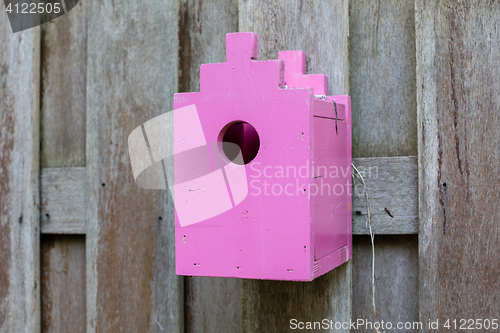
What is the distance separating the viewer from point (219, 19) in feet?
5.30

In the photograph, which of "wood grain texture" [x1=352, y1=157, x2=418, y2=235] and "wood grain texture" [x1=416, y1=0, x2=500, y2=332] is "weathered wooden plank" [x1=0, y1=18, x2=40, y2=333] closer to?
"wood grain texture" [x1=352, y1=157, x2=418, y2=235]

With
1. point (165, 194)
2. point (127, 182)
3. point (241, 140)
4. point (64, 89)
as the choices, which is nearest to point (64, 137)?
point (64, 89)

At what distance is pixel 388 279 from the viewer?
4.87 ft

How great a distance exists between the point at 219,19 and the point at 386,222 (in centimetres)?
76

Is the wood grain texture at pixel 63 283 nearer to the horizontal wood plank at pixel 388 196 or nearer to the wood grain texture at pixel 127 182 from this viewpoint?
the wood grain texture at pixel 127 182

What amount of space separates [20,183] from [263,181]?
3.14ft

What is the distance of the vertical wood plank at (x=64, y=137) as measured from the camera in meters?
1.76

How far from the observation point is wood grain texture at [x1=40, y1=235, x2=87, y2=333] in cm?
176

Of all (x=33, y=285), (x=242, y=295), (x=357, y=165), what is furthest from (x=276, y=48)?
(x=33, y=285)

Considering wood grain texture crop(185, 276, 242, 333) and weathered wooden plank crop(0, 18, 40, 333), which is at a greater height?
weathered wooden plank crop(0, 18, 40, 333)

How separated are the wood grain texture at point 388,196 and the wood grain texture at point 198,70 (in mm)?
428

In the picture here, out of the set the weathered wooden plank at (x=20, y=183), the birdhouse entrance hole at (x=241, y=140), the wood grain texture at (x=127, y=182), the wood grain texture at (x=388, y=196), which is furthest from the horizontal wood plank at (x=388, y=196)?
the weathered wooden plank at (x=20, y=183)

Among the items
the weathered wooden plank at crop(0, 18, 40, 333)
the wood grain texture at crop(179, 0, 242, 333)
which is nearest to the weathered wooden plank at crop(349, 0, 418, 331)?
the wood grain texture at crop(179, 0, 242, 333)

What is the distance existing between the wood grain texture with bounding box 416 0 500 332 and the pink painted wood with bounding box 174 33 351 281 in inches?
12.5
